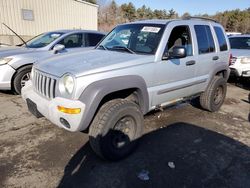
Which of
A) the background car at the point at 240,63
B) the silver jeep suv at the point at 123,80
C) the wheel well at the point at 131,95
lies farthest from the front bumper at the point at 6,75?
the background car at the point at 240,63

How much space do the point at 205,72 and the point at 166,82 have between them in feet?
4.27

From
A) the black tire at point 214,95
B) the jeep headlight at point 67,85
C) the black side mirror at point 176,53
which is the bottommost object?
the black tire at point 214,95

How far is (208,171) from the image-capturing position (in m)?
3.06

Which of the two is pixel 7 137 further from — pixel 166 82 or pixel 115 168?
pixel 166 82

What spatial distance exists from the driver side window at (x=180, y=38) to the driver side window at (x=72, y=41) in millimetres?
3445

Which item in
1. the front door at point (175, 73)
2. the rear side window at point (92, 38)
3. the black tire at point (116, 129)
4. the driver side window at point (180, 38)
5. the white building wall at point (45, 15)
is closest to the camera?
the black tire at point (116, 129)

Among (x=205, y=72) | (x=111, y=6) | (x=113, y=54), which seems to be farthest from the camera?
(x=111, y=6)

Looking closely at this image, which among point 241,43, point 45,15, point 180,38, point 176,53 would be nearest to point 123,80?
point 176,53

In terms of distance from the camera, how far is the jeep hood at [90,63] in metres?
2.89

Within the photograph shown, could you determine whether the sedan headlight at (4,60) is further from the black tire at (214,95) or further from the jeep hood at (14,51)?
the black tire at (214,95)

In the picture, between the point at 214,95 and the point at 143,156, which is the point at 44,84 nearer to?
the point at 143,156

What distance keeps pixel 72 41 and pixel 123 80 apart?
4012mm

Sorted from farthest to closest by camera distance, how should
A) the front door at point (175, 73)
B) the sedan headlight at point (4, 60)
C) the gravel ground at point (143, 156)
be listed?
1. the sedan headlight at point (4, 60)
2. the front door at point (175, 73)
3. the gravel ground at point (143, 156)

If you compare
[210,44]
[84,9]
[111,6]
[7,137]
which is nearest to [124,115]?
[7,137]
